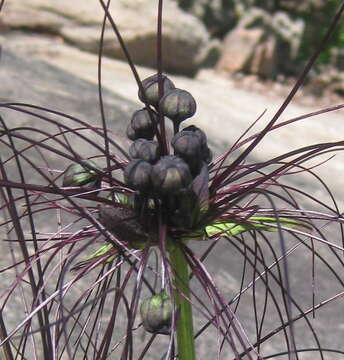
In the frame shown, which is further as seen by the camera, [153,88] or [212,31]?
[212,31]

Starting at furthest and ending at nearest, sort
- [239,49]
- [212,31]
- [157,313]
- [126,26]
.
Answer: [212,31]
[239,49]
[126,26]
[157,313]

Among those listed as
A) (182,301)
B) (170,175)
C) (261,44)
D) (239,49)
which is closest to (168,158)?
(170,175)

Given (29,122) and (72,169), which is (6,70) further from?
(72,169)

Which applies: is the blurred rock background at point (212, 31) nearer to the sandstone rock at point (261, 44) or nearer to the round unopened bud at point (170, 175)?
the sandstone rock at point (261, 44)

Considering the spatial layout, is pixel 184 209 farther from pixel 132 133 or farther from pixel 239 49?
pixel 239 49

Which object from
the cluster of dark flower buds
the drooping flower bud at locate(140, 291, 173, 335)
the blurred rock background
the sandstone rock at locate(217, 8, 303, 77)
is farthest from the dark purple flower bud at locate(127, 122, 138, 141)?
the sandstone rock at locate(217, 8, 303, 77)

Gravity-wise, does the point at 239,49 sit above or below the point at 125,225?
above

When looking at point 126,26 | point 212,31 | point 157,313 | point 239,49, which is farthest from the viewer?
point 212,31
